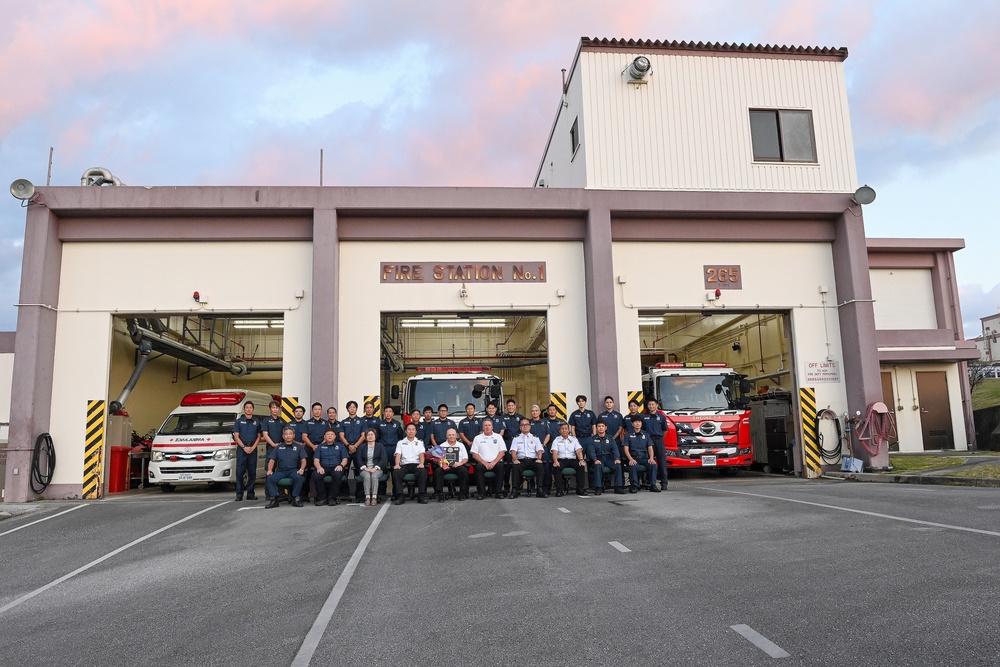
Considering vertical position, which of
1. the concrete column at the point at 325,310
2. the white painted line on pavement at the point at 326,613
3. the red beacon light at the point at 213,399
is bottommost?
the white painted line on pavement at the point at 326,613

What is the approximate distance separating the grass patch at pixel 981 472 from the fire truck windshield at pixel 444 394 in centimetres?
878

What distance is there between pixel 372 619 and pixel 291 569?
2.21 metres

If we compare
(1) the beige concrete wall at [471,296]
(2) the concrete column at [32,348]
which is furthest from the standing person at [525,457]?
(2) the concrete column at [32,348]

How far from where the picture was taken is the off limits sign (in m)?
15.6

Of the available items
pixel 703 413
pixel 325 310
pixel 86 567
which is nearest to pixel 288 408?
pixel 325 310

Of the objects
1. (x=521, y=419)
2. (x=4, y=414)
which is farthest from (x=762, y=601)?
(x=4, y=414)

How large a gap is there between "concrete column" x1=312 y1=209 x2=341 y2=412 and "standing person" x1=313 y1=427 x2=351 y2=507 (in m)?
2.00

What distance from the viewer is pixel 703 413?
15.4m

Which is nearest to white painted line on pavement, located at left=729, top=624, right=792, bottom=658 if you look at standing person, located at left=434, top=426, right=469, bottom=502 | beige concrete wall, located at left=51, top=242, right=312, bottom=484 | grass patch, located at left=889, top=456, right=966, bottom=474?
standing person, located at left=434, top=426, right=469, bottom=502

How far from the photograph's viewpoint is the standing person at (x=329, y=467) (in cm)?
1220

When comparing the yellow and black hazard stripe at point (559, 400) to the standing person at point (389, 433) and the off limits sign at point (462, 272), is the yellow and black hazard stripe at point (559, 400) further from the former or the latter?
the standing person at point (389, 433)

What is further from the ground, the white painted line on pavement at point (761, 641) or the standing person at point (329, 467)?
the standing person at point (329, 467)

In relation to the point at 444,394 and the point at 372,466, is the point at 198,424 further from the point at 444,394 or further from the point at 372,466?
the point at 372,466

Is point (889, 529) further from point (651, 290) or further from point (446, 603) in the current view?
point (651, 290)
